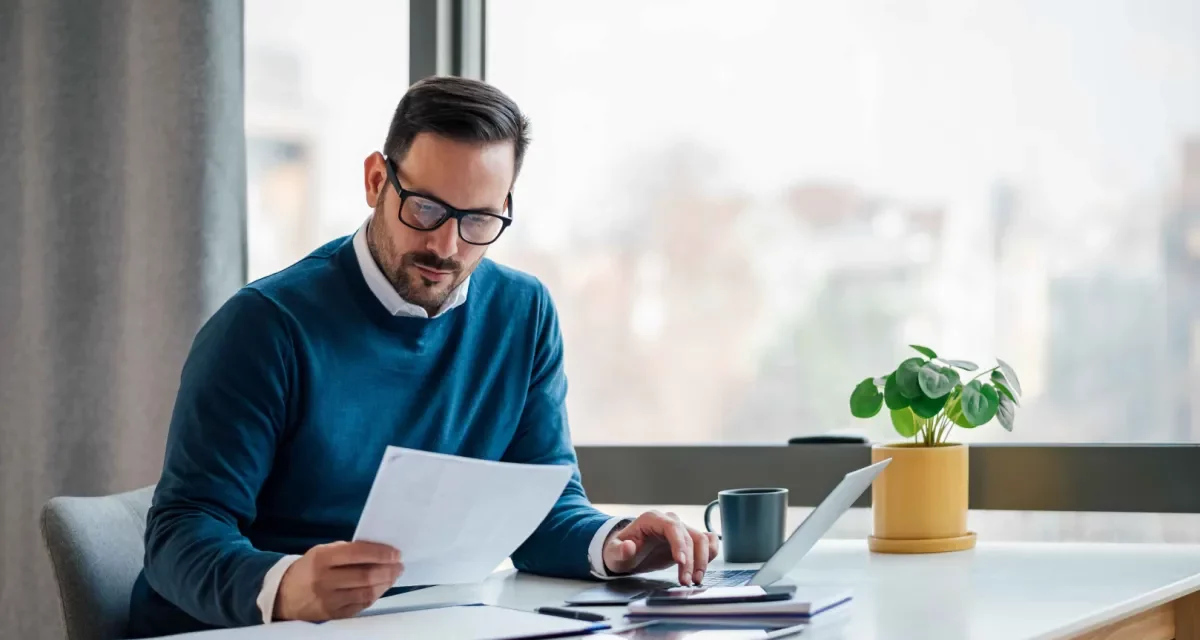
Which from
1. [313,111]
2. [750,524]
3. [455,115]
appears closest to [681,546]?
[750,524]

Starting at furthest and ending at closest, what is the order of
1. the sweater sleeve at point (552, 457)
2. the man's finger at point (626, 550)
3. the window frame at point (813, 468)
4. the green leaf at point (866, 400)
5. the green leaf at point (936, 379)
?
the window frame at point (813, 468)
the green leaf at point (866, 400)
the green leaf at point (936, 379)
the sweater sleeve at point (552, 457)
the man's finger at point (626, 550)

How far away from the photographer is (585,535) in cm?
156

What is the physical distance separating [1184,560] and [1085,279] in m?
0.60

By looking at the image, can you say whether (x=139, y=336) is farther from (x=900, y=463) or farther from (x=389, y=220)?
(x=900, y=463)

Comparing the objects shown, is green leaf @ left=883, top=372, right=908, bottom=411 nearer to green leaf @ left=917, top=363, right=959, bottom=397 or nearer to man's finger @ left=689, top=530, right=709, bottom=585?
green leaf @ left=917, top=363, right=959, bottom=397

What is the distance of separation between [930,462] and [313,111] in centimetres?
144

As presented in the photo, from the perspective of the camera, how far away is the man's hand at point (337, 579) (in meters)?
1.11

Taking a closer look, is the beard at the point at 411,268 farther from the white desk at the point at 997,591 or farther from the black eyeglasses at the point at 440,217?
the white desk at the point at 997,591

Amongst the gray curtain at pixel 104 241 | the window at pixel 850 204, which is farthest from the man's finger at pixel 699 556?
the gray curtain at pixel 104 241

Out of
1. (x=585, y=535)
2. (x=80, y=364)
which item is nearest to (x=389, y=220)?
(x=585, y=535)

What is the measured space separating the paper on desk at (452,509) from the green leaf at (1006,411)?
0.82m

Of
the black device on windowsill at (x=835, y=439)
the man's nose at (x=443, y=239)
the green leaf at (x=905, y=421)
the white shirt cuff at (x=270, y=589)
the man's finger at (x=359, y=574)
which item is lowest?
the white shirt cuff at (x=270, y=589)

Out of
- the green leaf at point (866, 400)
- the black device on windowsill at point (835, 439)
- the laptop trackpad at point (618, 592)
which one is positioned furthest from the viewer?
the black device on windowsill at point (835, 439)

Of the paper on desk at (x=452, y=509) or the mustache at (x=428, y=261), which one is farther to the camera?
the mustache at (x=428, y=261)
